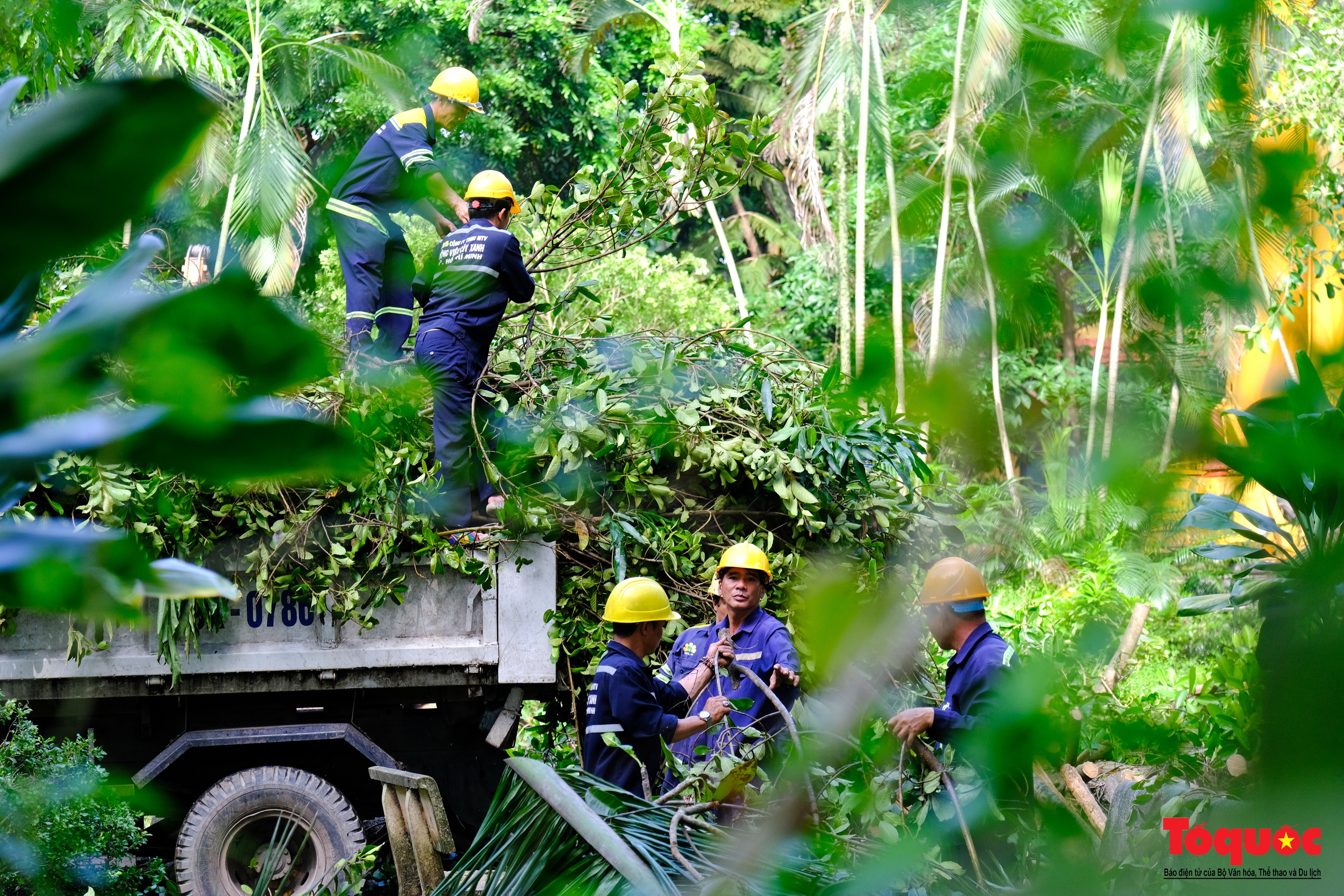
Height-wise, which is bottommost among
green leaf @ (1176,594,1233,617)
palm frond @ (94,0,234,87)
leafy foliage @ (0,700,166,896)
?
leafy foliage @ (0,700,166,896)

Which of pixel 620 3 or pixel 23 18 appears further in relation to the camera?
pixel 620 3

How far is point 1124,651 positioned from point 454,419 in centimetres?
302

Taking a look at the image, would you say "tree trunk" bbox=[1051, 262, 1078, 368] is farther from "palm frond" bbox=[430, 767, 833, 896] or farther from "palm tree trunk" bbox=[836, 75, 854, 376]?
"palm tree trunk" bbox=[836, 75, 854, 376]

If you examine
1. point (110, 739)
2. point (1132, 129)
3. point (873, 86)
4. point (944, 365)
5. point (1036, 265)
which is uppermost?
point (873, 86)

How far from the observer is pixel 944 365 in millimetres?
971

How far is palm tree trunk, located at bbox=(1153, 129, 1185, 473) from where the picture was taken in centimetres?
92

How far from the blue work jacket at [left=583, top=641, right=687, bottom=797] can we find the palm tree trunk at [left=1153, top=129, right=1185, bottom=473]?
2931 millimetres

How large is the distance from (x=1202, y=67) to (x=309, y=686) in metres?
4.57

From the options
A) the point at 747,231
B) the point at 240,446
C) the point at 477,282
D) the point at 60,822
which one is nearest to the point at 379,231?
the point at 477,282

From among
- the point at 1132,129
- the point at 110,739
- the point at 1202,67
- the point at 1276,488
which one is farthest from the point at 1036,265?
the point at 110,739

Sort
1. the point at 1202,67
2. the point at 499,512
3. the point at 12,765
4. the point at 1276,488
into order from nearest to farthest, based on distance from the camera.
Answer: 1. the point at 1276,488
2. the point at 1202,67
3. the point at 12,765
4. the point at 499,512

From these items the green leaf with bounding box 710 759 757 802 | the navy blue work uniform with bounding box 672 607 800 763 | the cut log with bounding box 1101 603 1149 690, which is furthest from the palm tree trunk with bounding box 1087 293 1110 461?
the navy blue work uniform with bounding box 672 607 800 763

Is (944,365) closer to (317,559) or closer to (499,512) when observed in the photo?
(499,512)

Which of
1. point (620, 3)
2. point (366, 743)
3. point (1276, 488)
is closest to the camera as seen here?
point (1276, 488)
